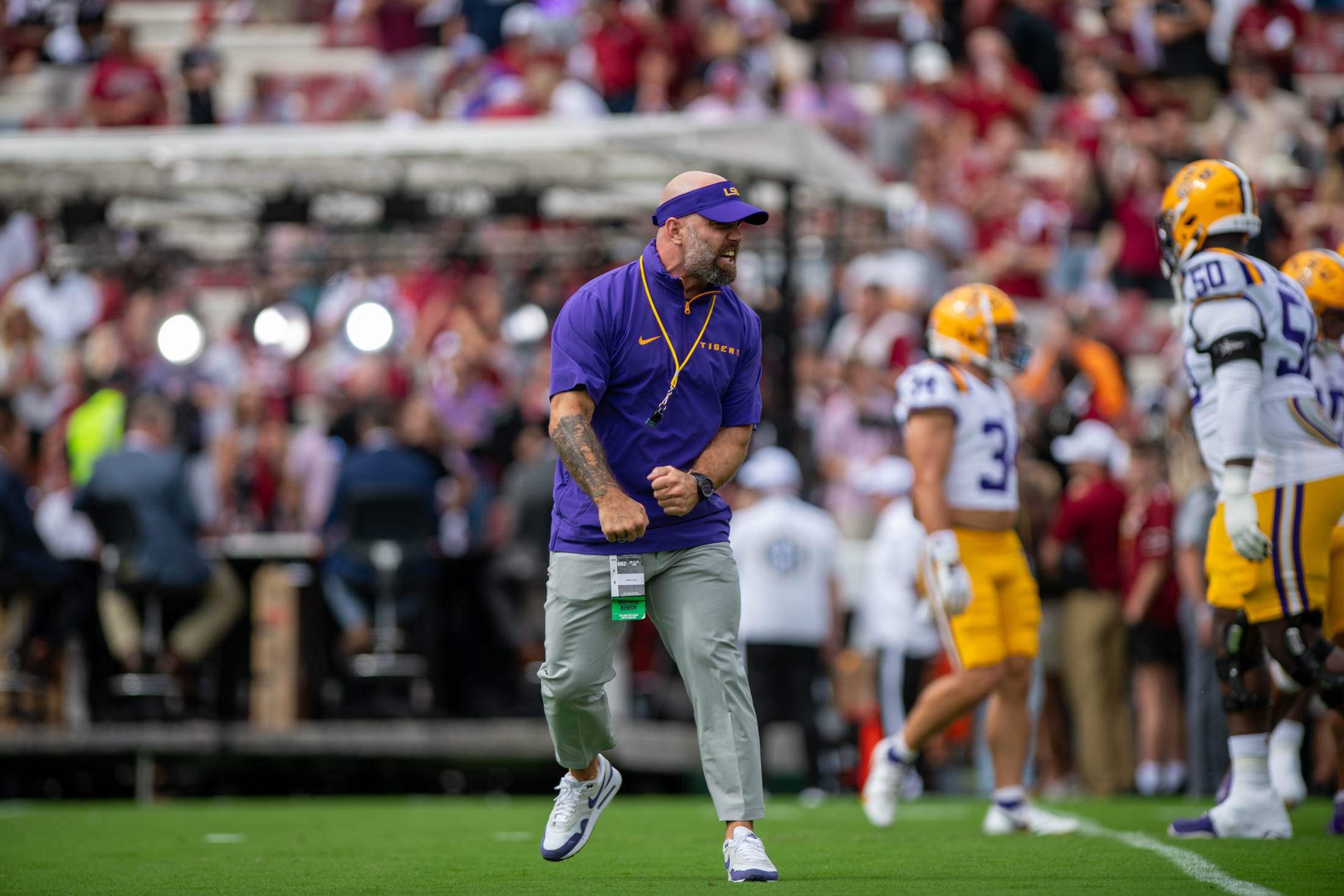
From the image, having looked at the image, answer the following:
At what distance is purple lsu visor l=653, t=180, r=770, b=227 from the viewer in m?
6.40

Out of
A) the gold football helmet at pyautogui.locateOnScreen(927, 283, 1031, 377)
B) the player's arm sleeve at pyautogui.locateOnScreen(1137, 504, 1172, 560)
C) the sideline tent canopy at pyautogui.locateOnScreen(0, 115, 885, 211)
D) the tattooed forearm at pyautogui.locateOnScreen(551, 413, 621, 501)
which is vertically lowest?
the player's arm sleeve at pyautogui.locateOnScreen(1137, 504, 1172, 560)

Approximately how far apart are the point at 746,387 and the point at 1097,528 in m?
7.45

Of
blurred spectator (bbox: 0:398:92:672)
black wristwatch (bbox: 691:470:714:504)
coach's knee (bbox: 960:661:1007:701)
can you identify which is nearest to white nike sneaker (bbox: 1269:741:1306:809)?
coach's knee (bbox: 960:661:1007:701)

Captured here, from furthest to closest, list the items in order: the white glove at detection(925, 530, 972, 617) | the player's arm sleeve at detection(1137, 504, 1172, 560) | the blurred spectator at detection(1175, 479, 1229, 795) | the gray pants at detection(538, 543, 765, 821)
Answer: the player's arm sleeve at detection(1137, 504, 1172, 560) → the blurred spectator at detection(1175, 479, 1229, 795) → the white glove at detection(925, 530, 972, 617) → the gray pants at detection(538, 543, 765, 821)

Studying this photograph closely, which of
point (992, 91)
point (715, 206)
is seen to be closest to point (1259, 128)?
point (992, 91)

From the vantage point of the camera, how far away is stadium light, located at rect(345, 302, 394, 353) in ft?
57.4

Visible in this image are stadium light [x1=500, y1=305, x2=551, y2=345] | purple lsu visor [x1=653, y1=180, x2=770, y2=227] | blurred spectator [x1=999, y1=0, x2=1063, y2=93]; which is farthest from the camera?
blurred spectator [x1=999, y1=0, x2=1063, y2=93]

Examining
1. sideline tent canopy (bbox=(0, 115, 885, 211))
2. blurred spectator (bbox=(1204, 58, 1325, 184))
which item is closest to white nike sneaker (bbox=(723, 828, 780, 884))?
sideline tent canopy (bbox=(0, 115, 885, 211))

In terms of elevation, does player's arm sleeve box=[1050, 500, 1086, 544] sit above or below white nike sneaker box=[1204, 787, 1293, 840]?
above

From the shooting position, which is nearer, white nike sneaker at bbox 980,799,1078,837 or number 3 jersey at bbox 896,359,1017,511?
white nike sneaker at bbox 980,799,1078,837

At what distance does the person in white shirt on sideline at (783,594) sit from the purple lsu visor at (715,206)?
281 inches

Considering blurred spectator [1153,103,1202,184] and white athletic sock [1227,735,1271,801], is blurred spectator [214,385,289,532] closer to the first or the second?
blurred spectator [1153,103,1202,184]

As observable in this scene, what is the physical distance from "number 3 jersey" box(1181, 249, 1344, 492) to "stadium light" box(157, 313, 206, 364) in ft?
39.6

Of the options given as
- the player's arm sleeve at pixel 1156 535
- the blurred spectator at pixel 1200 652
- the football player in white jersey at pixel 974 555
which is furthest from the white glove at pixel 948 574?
the player's arm sleeve at pixel 1156 535
